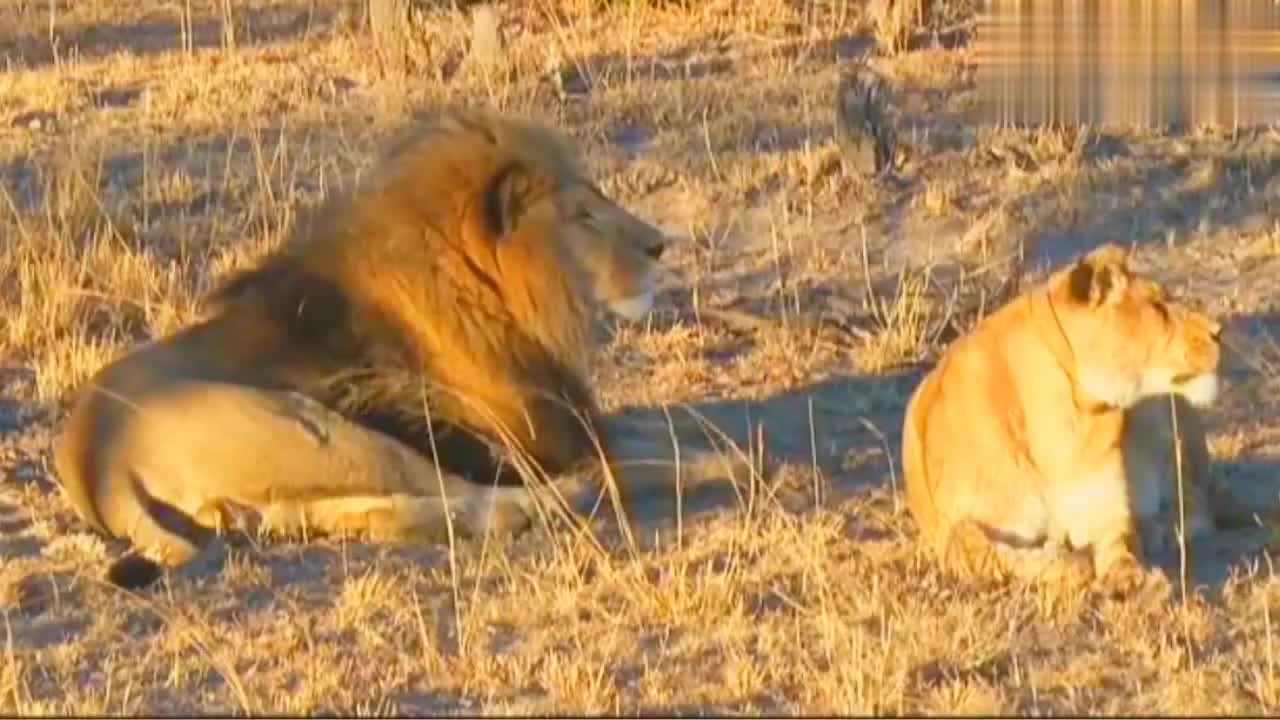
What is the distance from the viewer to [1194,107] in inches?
489

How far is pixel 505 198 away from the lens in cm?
835

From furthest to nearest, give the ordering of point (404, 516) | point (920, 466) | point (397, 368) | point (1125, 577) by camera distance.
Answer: point (397, 368) < point (404, 516) < point (920, 466) < point (1125, 577)

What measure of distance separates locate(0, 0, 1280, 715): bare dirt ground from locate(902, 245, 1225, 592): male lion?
6.3 inches

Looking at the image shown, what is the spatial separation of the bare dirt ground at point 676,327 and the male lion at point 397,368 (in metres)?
0.21

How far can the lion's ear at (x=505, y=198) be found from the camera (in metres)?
8.35

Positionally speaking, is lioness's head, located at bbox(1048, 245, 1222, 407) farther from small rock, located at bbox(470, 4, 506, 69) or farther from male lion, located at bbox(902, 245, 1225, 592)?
small rock, located at bbox(470, 4, 506, 69)

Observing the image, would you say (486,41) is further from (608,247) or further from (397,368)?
(397,368)

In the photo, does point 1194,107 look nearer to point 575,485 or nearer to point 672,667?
point 575,485

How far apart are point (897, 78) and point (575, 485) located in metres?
5.70

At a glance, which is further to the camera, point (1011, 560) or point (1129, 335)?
point (1011, 560)

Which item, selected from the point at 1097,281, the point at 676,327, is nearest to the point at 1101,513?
the point at 1097,281

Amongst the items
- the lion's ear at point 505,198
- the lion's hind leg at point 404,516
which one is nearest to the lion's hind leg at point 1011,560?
the lion's hind leg at point 404,516

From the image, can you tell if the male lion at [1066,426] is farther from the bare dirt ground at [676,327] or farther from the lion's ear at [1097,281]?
the bare dirt ground at [676,327]

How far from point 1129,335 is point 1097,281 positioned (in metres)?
0.15
